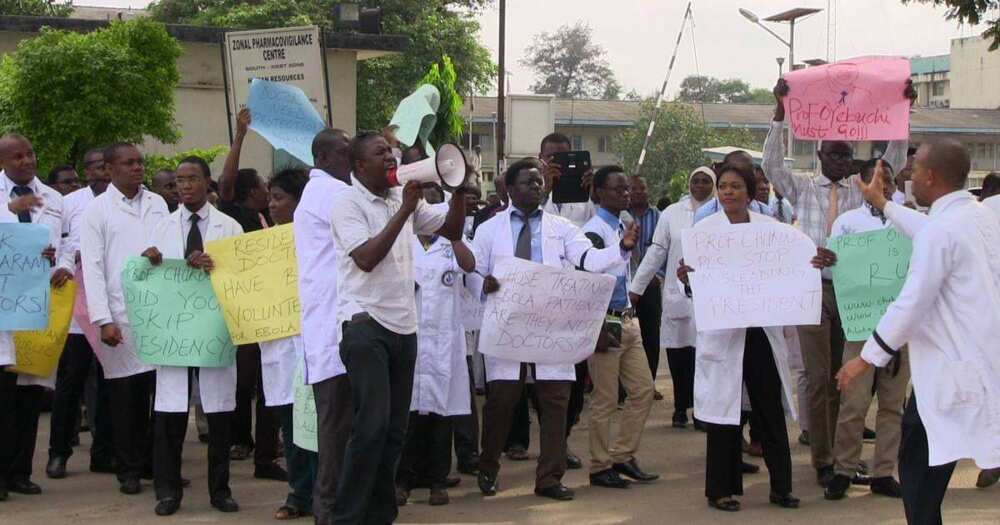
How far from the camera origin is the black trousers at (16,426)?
8523 mm

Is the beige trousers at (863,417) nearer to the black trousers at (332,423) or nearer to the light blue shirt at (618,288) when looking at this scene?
the light blue shirt at (618,288)

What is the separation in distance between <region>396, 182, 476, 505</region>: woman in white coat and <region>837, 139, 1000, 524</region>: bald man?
10.3 ft

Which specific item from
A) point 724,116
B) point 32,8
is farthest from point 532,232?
point 724,116

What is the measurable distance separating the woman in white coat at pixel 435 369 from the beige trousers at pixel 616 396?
2.83ft

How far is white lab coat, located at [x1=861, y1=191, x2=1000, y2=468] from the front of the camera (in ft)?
20.0

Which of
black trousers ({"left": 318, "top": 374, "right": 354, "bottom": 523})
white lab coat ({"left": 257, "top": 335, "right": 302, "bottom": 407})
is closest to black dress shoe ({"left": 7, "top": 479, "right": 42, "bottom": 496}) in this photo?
white lab coat ({"left": 257, "top": 335, "right": 302, "bottom": 407})

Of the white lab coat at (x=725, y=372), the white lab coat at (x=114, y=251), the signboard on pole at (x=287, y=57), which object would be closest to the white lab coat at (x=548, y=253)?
the white lab coat at (x=725, y=372)

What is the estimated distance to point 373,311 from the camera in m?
6.73

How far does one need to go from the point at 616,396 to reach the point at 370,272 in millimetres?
2773

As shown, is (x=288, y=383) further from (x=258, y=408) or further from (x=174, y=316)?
(x=258, y=408)

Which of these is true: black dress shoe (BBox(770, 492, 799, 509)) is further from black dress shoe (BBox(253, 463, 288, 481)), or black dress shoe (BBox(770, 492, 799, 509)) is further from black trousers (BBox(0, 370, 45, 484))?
black trousers (BBox(0, 370, 45, 484))

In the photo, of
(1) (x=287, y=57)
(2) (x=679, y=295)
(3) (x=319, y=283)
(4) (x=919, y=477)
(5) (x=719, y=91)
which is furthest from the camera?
(5) (x=719, y=91)

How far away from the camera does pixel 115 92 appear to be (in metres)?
17.7

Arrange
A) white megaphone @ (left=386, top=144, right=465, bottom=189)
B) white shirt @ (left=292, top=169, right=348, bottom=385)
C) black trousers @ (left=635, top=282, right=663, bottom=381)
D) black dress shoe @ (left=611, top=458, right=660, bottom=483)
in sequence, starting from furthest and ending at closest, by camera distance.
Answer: black trousers @ (left=635, top=282, right=663, bottom=381)
black dress shoe @ (left=611, top=458, right=660, bottom=483)
white shirt @ (left=292, top=169, right=348, bottom=385)
white megaphone @ (left=386, top=144, right=465, bottom=189)
